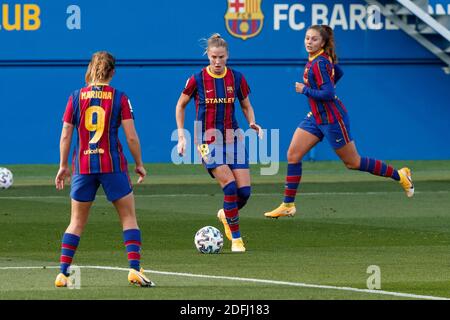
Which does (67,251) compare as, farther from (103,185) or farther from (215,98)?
(215,98)

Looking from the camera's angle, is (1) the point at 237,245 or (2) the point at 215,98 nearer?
(1) the point at 237,245

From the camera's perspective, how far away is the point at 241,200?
15.6m

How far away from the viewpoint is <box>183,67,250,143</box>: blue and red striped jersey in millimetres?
15438

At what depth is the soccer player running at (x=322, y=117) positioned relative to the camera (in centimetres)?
1736

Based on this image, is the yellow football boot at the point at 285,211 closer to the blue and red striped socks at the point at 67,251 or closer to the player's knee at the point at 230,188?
the player's knee at the point at 230,188

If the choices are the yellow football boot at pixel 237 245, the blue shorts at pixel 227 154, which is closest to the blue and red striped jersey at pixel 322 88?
the blue shorts at pixel 227 154

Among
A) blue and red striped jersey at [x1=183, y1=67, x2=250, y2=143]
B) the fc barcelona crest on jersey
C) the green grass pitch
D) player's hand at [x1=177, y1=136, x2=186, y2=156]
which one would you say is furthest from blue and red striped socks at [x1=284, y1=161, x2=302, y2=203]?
the fc barcelona crest on jersey

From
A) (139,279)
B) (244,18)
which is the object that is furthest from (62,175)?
(244,18)

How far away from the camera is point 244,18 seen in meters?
31.2

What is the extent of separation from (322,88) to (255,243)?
99.1 inches

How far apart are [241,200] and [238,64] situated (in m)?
15.7

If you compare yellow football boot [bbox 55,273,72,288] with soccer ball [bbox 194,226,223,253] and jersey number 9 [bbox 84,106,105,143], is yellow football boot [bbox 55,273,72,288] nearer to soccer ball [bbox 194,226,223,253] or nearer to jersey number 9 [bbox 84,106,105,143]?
jersey number 9 [bbox 84,106,105,143]
